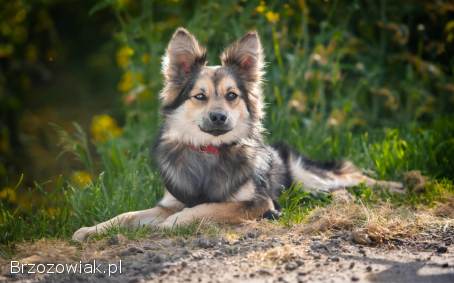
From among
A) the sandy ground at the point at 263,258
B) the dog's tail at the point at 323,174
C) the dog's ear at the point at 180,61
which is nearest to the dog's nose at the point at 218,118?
the dog's ear at the point at 180,61

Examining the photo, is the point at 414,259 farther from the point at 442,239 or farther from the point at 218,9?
the point at 218,9

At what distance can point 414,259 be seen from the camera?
425 cm

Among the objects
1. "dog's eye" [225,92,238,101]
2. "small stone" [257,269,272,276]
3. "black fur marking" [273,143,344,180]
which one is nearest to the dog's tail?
"black fur marking" [273,143,344,180]

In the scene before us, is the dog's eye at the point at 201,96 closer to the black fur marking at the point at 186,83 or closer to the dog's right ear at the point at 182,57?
the black fur marking at the point at 186,83

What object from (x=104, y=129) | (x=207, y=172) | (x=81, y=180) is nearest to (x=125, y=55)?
(x=104, y=129)

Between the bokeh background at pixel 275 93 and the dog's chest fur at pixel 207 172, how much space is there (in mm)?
460

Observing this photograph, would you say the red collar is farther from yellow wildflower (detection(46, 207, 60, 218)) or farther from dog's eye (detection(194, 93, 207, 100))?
yellow wildflower (detection(46, 207, 60, 218))

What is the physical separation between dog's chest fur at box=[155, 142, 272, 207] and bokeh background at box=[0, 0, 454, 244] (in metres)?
0.46

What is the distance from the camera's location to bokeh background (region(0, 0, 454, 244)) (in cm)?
658

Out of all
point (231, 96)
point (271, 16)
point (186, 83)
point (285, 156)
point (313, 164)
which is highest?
point (271, 16)

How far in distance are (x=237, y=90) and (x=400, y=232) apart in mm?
1687

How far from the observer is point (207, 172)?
551cm

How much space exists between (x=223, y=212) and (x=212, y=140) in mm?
625

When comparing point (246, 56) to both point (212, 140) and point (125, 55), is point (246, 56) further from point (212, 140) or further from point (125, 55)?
point (125, 55)
